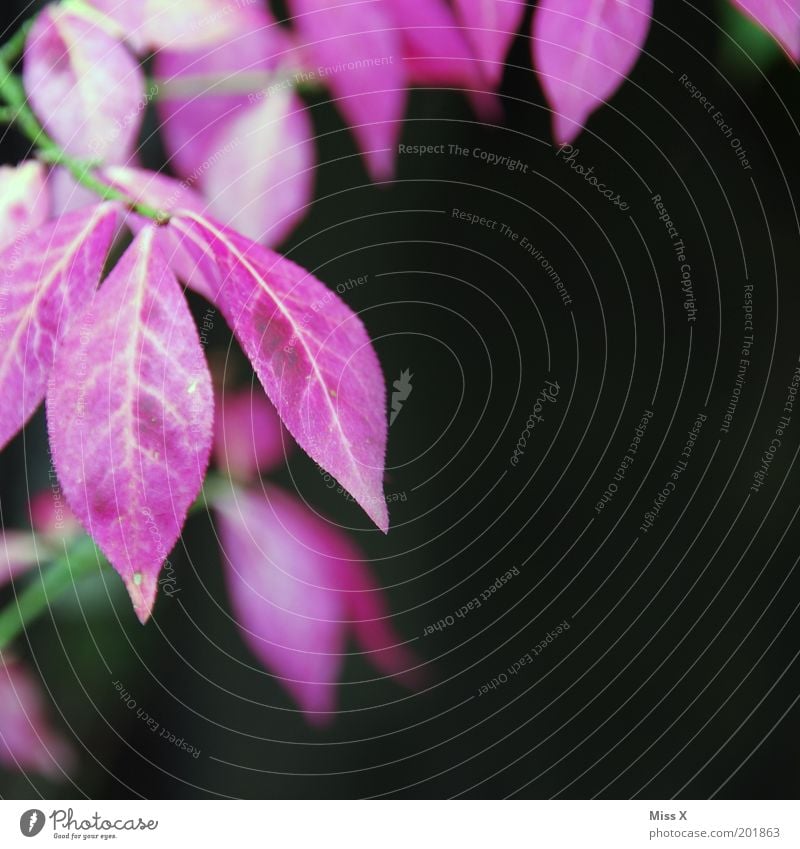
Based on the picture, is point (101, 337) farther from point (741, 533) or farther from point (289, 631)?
point (741, 533)

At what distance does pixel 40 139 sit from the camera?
41 cm

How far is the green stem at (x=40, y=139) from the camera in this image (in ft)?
1.34

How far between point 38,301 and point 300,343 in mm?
148

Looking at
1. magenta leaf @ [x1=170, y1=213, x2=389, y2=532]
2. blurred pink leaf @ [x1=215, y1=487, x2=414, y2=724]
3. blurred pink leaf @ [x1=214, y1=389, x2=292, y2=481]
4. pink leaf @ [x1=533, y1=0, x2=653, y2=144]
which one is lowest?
blurred pink leaf @ [x1=215, y1=487, x2=414, y2=724]

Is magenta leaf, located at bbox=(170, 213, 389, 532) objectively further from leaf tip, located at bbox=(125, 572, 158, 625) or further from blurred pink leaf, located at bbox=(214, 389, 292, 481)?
leaf tip, located at bbox=(125, 572, 158, 625)

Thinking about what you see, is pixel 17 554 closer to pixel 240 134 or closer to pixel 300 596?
pixel 300 596

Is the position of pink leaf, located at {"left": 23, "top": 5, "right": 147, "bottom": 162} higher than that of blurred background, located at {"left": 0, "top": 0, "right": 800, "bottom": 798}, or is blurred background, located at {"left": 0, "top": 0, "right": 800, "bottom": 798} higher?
pink leaf, located at {"left": 23, "top": 5, "right": 147, "bottom": 162}

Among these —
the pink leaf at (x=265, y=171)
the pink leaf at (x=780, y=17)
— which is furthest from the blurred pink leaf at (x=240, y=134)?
the pink leaf at (x=780, y=17)

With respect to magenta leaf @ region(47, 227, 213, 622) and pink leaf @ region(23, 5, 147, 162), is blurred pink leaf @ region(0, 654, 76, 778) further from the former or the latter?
pink leaf @ region(23, 5, 147, 162)

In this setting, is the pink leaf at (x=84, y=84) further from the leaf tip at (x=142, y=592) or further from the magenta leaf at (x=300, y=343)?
the leaf tip at (x=142, y=592)

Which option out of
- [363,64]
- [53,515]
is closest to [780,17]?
[363,64]

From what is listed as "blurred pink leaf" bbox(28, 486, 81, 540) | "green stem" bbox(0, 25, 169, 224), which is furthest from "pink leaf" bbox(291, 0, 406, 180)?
"blurred pink leaf" bbox(28, 486, 81, 540)

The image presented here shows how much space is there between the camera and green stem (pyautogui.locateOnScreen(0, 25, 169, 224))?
1.34 feet

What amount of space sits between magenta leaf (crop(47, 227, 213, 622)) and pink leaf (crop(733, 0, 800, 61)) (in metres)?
0.35
